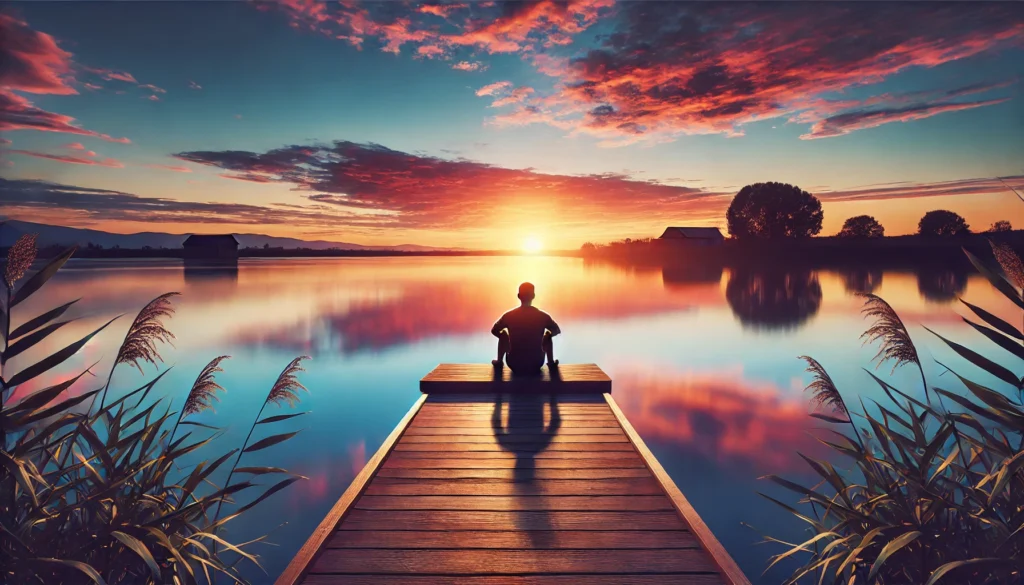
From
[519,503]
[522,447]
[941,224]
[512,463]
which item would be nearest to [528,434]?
[522,447]

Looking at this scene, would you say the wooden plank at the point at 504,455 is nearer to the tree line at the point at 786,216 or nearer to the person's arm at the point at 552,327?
the person's arm at the point at 552,327

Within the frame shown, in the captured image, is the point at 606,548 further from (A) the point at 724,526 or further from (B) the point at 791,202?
(B) the point at 791,202

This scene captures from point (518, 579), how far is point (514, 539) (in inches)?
16.8

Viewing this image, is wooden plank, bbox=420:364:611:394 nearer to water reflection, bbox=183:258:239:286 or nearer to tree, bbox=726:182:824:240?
water reflection, bbox=183:258:239:286

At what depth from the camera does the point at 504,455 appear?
518 cm

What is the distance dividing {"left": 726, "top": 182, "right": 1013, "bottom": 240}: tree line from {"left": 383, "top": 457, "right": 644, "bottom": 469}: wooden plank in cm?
7955

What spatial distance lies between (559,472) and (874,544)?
2.55 m

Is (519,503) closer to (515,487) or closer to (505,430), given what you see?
(515,487)

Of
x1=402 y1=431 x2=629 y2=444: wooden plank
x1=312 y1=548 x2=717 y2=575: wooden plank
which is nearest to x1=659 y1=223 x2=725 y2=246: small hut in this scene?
x1=402 y1=431 x2=629 y2=444: wooden plank

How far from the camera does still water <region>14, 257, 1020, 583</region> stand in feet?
27.5

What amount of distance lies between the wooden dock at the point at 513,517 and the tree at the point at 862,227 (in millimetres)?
91718

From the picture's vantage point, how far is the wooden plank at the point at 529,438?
559 centimetres

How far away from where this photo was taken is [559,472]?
4.74 metres

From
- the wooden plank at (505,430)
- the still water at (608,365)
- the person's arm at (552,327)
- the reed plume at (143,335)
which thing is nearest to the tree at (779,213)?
the still water at (608,365)
